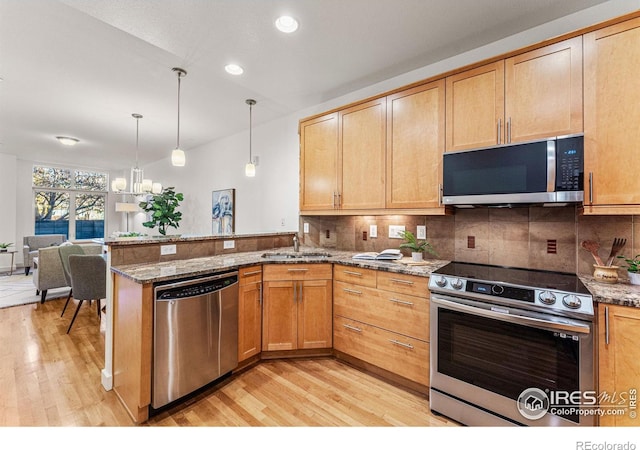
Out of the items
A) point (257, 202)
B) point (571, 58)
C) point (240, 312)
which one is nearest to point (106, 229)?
point (257, 202)

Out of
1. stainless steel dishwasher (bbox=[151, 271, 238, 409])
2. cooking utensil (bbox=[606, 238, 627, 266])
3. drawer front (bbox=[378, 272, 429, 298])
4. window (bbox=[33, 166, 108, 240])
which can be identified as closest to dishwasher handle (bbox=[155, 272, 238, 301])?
stainless steel dishwasher (bbox=[151, 271, 238, 409])

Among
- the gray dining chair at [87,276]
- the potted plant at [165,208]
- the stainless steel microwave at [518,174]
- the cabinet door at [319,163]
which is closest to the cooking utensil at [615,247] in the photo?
the stainless steel microwave at [518,174]

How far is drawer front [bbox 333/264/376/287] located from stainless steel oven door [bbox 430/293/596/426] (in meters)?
0.56

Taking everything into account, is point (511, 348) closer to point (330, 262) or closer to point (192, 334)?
point (330, 262)

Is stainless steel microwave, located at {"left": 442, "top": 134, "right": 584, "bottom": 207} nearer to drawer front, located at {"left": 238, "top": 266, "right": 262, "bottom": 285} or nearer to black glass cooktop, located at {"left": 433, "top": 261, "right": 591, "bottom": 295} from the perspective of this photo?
black glass cooktop, located at {"left": 433, "top": 261, "right": 591, "bottom": 295}

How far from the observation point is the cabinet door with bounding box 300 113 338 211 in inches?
118

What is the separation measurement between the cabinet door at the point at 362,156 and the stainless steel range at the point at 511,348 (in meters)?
1.07

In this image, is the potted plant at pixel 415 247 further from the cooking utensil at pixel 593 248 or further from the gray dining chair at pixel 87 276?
the gray dining chair at pixel 87 276

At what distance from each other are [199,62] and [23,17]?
1.21 metres

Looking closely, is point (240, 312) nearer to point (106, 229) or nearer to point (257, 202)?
point (257, 202)

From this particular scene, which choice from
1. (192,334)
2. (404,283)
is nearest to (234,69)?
(192,334)

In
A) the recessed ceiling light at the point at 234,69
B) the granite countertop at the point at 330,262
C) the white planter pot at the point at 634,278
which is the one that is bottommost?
the granite countertop at the point at 330,262

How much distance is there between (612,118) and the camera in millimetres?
1665

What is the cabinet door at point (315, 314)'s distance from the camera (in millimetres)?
2596
